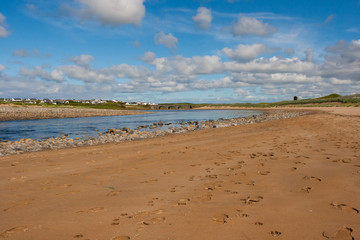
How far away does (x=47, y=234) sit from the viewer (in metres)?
3.57

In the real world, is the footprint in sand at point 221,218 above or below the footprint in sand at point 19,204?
above

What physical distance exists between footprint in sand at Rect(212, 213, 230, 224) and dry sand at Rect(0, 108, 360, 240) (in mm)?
17

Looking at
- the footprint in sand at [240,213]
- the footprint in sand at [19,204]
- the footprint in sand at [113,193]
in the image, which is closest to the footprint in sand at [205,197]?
the footprint in sand at [240,213]

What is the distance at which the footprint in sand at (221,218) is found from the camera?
12.5 ft

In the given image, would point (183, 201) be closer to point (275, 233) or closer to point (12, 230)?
point (275, 233)

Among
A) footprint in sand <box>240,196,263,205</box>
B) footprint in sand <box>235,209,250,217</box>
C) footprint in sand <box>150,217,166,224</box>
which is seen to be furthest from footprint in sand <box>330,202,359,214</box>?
footprint in sand <box>150,217,166,224</box>

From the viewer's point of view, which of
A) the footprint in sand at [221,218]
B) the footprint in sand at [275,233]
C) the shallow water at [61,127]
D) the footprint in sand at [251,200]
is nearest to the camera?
the footprint in sand at [275,233]

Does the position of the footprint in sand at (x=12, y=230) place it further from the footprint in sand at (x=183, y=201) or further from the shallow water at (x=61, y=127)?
the shallow water at (x=61, y=127)

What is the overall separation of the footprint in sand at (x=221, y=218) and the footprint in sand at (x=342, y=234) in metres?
1.41

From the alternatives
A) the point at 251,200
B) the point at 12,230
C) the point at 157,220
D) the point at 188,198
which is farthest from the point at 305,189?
the point at 12,230

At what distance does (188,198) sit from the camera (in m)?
4.90

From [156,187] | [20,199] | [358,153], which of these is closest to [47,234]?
[20,199]

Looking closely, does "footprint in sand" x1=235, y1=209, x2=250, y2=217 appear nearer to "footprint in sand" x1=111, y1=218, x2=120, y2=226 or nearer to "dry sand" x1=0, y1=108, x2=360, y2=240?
"dry sand" x1=0, y1=108, x2=360, y2=240

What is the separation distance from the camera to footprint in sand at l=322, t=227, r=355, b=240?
316 centimetres
